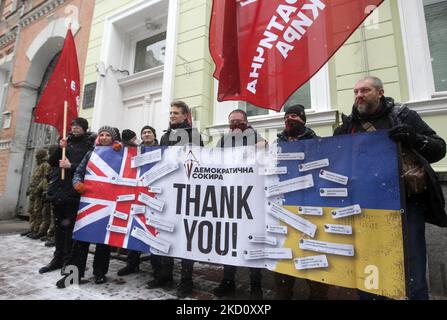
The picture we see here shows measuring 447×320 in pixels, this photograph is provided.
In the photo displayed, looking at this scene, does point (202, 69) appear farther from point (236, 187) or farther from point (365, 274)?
point (365, 274)

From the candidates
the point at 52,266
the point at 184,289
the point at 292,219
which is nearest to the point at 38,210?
the point at 52,266

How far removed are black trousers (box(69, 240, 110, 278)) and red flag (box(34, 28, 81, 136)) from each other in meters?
1.77

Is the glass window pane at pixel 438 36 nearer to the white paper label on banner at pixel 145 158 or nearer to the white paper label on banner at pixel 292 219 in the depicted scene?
the white paper label on banner at pixel 292 219

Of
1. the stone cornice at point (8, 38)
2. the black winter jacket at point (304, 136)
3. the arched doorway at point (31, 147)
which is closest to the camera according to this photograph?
the black winter jacket at point (304, 136)

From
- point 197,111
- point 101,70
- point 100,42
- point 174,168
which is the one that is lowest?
point 174,168

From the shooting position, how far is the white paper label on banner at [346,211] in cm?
201

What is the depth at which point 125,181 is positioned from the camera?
10.1ft

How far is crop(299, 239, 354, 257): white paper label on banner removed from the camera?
200 centimetres

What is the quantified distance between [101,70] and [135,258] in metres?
4.77

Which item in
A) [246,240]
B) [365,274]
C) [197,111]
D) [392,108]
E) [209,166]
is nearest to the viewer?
[365,274]

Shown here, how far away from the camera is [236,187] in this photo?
255 centimetres

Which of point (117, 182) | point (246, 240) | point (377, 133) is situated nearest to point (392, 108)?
point (377, 133)

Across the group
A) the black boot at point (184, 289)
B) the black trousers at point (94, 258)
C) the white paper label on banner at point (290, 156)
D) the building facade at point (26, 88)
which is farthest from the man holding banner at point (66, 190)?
the building facade at point (26, 88)

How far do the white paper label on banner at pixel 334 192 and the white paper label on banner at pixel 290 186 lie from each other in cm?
10
